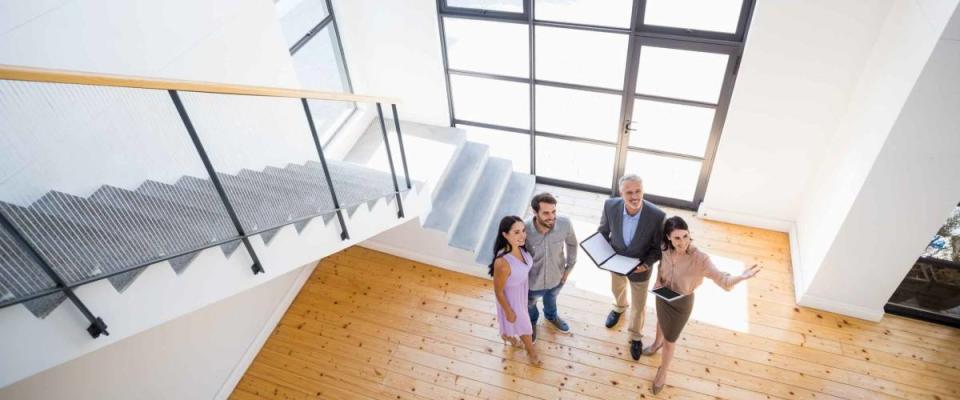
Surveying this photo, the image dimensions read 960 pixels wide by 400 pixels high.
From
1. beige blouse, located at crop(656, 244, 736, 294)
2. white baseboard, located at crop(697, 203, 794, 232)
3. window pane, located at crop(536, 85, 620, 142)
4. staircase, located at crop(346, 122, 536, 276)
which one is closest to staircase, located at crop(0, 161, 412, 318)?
staircase, located at crop(346, 122, 536, 276)

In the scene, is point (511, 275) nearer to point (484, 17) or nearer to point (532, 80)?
point (532, 80)

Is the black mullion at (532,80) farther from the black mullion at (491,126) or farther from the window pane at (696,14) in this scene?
the window pane at (696,14)

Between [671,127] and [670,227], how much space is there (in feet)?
6.68

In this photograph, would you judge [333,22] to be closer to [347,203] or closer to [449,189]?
[449,189]

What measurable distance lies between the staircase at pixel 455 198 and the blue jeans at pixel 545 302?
704 mm

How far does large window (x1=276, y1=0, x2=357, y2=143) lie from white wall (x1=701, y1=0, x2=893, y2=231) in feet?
10.6

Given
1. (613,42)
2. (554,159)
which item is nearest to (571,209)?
(554,159)

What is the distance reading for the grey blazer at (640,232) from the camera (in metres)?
3.68

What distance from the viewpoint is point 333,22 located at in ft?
16.9

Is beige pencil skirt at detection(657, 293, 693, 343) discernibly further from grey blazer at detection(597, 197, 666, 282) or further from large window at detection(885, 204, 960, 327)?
large window at detection(885, 204, 960, 327)

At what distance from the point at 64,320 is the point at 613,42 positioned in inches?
160

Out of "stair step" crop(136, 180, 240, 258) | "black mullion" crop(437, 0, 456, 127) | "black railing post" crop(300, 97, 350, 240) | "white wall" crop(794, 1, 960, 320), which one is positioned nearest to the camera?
"stair step" crop(136, 180, 240, 258)

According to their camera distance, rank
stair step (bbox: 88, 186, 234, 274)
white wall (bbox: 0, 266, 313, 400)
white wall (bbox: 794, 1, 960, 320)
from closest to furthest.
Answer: stair step (bbox: 88, 186, 234, 274) → white wall (bbox: 0, 266, 313, 400) → white wall (bbox: 794, 1, 960, 320)

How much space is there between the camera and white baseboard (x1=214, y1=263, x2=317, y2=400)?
4.34m
